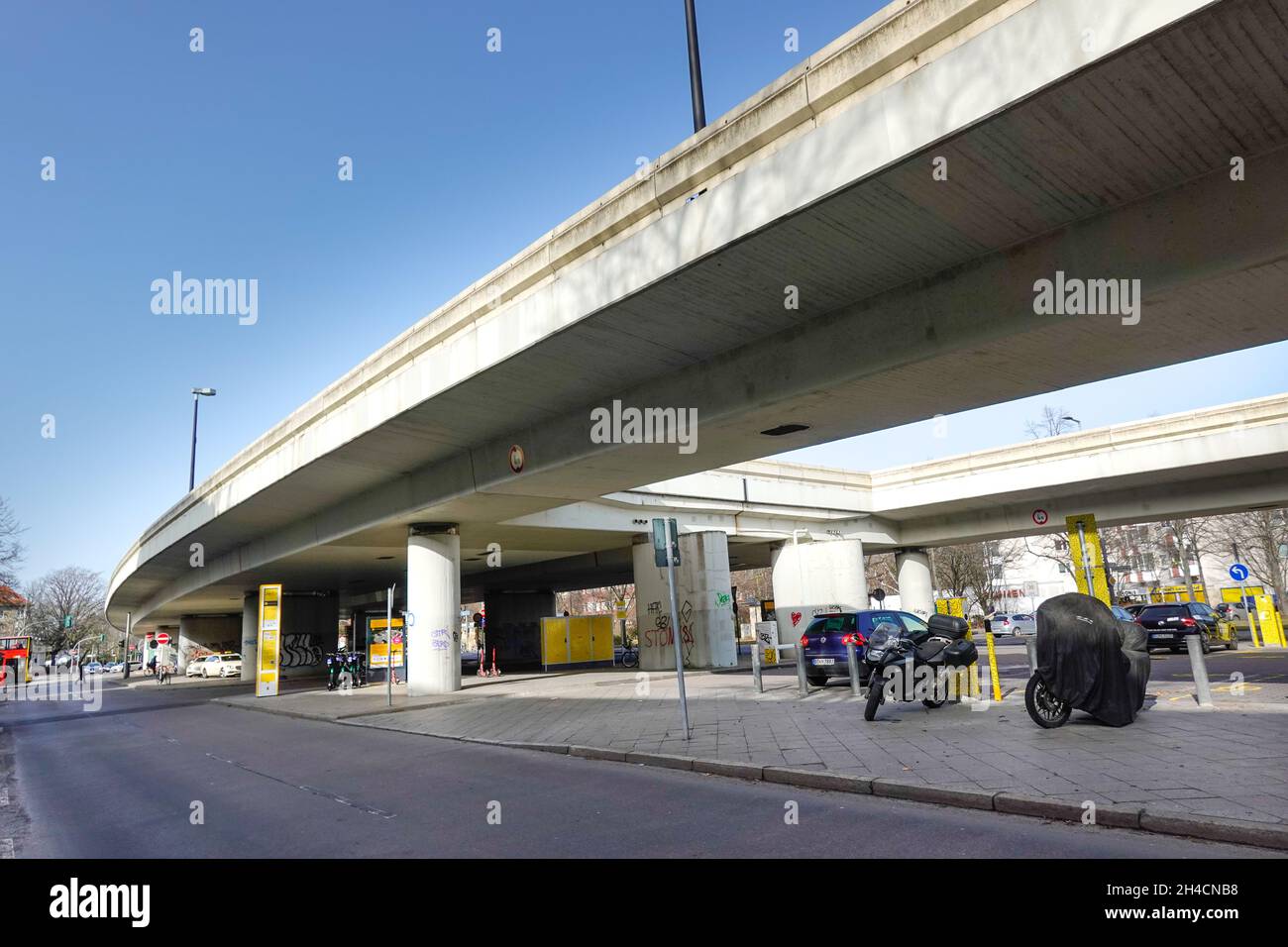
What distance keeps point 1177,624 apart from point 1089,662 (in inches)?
702

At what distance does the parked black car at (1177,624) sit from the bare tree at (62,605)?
9695cm

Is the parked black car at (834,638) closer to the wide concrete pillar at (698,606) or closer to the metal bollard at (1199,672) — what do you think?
the metal bollard at (1199,672)

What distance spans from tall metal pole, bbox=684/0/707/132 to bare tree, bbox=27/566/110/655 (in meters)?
97.1

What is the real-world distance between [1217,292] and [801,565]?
23.9m

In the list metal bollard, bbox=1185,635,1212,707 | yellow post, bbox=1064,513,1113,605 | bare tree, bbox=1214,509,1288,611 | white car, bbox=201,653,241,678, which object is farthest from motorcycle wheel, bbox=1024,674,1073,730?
white car, bbox=201,653,241,678

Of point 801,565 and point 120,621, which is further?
point 120,621

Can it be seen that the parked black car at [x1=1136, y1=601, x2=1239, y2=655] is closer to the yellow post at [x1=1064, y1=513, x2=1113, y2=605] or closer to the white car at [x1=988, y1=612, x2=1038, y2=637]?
the yellow post at [x1=1064, y1=513, x2=1113, y2=605]

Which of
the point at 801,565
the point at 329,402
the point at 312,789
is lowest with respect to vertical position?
the point at 312,789

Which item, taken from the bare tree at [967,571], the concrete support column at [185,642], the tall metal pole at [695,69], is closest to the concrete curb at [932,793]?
the tall metal pole at [695,69]

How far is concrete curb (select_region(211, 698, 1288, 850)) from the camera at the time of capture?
4.96 metres

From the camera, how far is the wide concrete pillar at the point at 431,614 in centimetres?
2055
